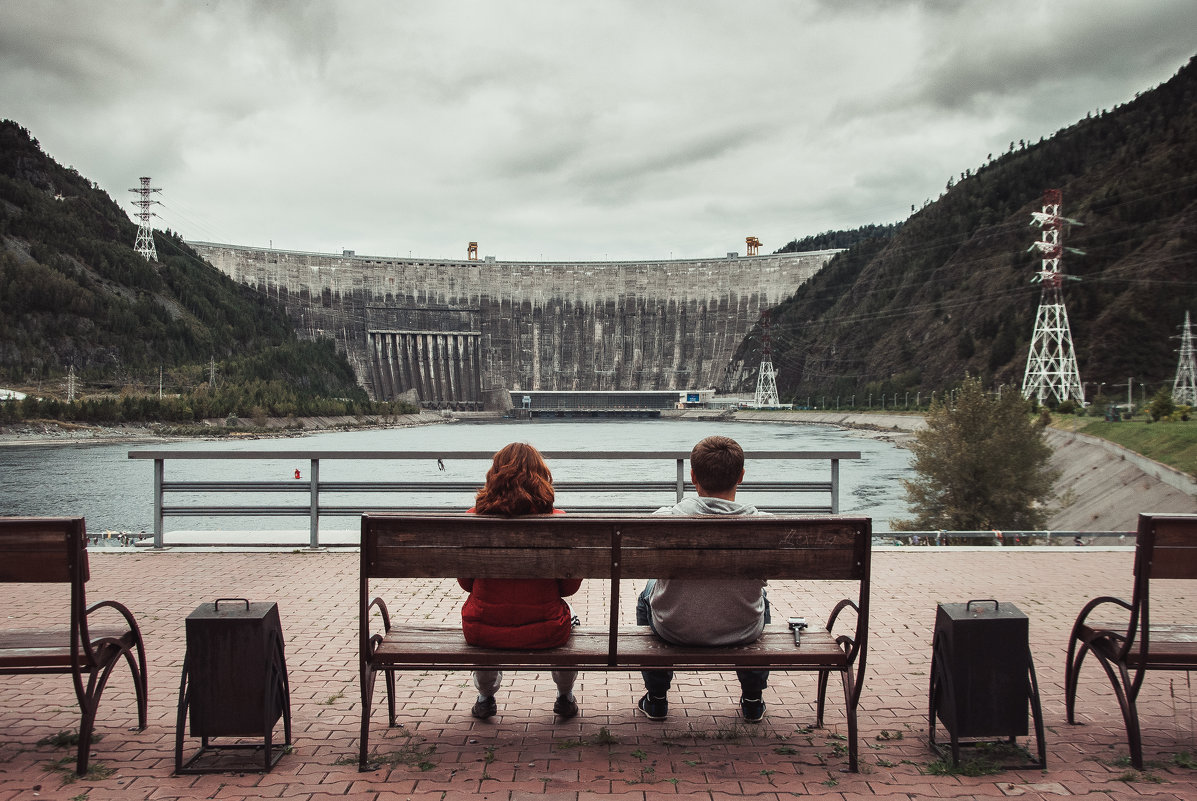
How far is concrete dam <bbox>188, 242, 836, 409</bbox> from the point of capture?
125 meters

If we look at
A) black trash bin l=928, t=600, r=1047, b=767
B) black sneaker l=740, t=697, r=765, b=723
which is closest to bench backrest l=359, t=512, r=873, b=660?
black trash bin l=928, t=600, r=1047, b=767

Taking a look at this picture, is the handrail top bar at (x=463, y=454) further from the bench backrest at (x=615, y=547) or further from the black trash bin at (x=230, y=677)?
the black trash bin at (x=230, y=677)

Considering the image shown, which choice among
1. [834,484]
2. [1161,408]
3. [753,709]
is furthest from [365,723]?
[1161,408]

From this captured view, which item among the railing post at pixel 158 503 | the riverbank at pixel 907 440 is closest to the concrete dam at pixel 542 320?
the riverbank at pixel 907 440

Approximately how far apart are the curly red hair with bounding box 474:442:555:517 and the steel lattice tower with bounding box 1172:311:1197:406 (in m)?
50.2

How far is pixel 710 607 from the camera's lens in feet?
12.0

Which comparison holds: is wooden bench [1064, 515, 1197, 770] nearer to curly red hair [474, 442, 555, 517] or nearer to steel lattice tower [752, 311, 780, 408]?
curly red hair [474, 442, 555, 517]

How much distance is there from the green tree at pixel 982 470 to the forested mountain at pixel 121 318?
65581 mm

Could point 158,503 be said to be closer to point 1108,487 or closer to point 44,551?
point 44,551

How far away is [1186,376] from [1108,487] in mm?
36509

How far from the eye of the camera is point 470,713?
4.14 meters

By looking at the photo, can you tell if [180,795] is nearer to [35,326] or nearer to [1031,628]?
[1031,628]

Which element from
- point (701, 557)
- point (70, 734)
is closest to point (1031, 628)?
point (701, 557)

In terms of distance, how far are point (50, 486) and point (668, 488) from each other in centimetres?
3450
